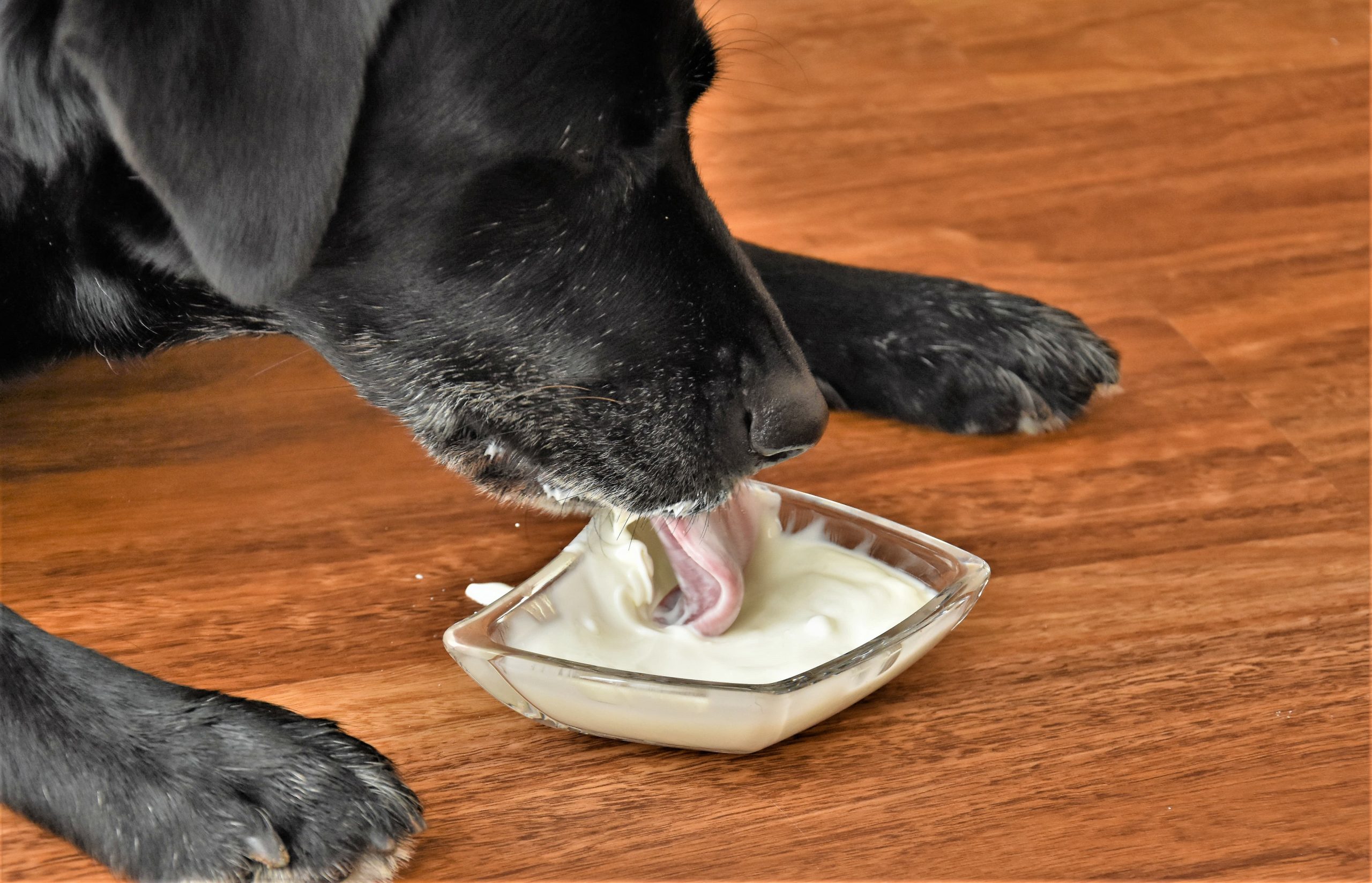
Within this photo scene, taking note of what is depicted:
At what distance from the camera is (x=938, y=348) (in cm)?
139

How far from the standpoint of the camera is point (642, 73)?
3.21 ft

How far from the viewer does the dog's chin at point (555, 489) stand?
1084 millimetres

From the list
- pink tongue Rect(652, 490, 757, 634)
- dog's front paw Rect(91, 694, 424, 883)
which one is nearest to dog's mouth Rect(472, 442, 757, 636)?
pink tongue Rect(652, 490, 757, 634)

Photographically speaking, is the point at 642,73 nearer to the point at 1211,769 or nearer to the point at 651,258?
the point at 651,258

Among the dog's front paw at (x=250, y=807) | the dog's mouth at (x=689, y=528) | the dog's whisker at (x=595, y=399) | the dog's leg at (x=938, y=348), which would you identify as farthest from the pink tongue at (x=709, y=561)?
the dog's leg at (x=938, y=348)

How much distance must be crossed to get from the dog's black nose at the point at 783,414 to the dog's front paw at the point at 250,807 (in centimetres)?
37

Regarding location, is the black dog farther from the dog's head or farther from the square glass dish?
the square glass dish

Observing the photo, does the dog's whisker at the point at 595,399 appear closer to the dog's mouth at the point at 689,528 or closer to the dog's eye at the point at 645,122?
the dog's mouth at the point at 689,528

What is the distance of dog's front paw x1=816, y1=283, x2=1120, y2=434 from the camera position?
135 centimetres

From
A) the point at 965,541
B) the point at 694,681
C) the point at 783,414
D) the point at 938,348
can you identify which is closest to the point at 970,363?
the point at 938,348

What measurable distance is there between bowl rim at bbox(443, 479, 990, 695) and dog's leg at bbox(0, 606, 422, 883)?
4.5 inches

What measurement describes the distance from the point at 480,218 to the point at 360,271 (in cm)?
11

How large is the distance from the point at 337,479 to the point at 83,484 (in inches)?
9.1

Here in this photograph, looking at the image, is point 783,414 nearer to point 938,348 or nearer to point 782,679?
point 782,679
